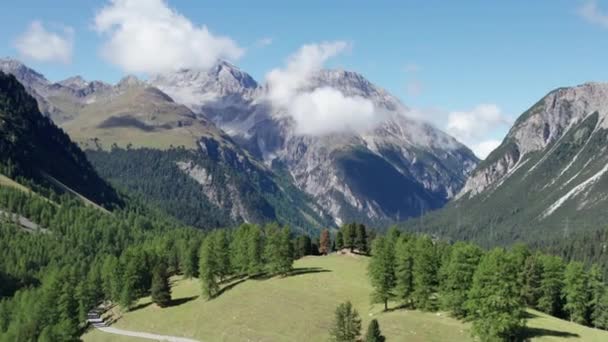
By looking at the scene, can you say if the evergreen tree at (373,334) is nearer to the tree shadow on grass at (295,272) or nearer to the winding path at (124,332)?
Answer: the winding path at (124,332)

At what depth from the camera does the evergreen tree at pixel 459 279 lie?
310ft

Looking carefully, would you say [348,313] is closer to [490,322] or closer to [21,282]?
[490,322]

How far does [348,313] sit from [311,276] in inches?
1627

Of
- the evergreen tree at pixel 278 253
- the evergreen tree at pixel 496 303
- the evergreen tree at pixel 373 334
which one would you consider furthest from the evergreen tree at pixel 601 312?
the evergreen tree at pixel 278 253

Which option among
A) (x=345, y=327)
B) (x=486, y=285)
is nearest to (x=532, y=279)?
(x=486, y=285)

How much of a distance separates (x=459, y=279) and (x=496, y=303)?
14.6 meters

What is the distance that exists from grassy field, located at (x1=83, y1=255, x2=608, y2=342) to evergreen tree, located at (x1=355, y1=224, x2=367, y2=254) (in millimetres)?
28249

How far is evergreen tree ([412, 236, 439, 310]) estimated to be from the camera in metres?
100

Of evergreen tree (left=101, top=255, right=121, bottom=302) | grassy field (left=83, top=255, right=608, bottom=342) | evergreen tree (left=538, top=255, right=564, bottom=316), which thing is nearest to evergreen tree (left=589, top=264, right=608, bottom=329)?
evergreen tree (left=538, top=255, right=564, bottom=316)

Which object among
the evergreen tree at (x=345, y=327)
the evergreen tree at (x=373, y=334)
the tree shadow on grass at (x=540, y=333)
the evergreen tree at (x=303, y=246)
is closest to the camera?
the tree shadow on grass at (x=540, y=333)

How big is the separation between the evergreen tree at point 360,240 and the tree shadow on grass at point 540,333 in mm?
86110

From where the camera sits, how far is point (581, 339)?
84.0m

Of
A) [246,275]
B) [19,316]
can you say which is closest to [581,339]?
[246,275]

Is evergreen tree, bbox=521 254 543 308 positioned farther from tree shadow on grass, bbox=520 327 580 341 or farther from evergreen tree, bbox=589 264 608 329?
tree shadow on grass, bbox=520 327 580 341
